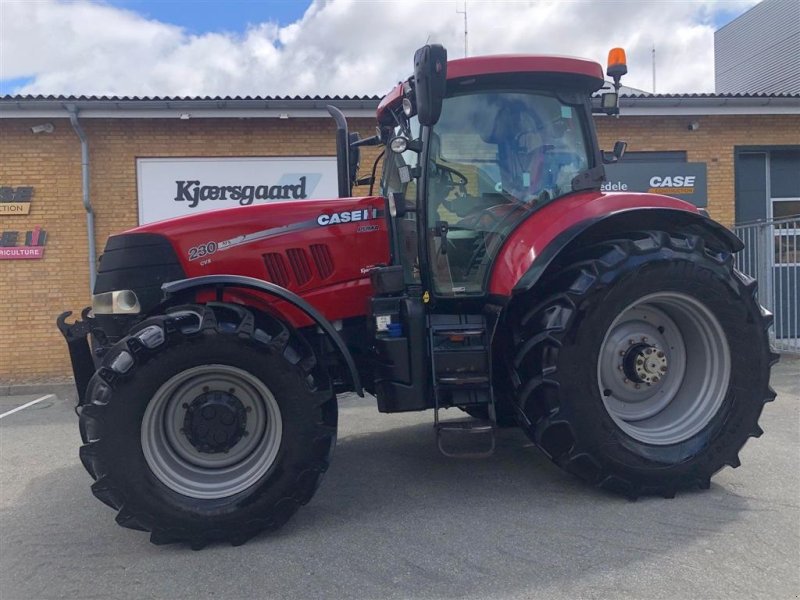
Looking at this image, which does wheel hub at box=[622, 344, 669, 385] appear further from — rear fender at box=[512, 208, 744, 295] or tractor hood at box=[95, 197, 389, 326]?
tractor hood at box=[95, 197, 389, 326]

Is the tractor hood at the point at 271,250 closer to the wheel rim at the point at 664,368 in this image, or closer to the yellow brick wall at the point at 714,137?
the wheel rim at the point at 664,368

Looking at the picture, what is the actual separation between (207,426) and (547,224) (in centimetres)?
224

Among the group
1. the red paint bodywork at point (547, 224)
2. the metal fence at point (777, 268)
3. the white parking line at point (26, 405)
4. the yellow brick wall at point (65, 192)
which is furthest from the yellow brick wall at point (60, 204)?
the metal fence at point (777, 268)

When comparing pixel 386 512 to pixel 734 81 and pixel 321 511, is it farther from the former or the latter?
pixel 734 81

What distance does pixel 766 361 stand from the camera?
4008mm

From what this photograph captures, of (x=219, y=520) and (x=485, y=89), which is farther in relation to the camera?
(x=485, y=89)

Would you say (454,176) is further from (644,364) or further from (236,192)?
(236,192)

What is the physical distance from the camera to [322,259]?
13.1 feet

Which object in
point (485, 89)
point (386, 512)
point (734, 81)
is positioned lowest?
point (386, 512)

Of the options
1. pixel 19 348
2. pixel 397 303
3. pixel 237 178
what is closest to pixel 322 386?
pixel 397 303

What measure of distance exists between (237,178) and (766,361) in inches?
291

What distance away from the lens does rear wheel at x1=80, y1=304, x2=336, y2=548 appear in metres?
3.23

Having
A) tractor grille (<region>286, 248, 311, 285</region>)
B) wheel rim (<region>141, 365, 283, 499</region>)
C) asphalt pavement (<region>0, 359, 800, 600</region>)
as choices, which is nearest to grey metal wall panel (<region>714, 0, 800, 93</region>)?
asphalt pavement (<region>0, 359, 800, 600</region>)

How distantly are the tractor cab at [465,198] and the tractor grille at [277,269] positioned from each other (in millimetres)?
548
